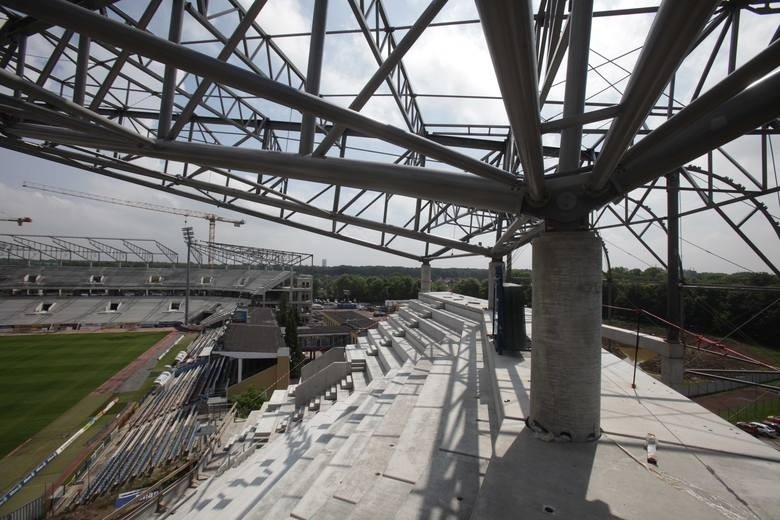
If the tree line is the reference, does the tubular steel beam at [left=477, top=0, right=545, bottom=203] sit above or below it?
above

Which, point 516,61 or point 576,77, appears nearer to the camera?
point 516,61

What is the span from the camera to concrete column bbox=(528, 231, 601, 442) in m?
3.65

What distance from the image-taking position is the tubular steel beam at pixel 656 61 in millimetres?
1789

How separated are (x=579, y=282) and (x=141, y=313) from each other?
5668 cm

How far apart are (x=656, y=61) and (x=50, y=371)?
33841 mm

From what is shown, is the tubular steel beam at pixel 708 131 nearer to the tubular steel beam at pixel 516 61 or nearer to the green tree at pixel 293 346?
the tubular steel beam at pixel 516 61

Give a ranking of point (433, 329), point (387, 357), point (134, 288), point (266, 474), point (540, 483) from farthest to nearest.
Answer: point (134, 288) < point (433, 329) < point (387, 357) < point (266, 474) < point (540, 483)

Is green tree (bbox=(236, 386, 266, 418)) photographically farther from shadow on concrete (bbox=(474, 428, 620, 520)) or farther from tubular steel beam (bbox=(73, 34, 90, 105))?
shadow on concrete (bbox=(474, 428, 620, 520))

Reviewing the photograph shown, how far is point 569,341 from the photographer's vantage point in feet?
12.0

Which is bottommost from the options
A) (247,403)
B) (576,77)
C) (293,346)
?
(247,403)

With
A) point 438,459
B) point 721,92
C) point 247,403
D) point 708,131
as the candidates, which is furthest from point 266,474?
point 247,403

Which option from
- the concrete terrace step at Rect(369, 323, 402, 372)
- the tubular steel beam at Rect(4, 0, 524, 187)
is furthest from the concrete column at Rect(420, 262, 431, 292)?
the tubular steel beam at Rect(4, 0, 524, 187)

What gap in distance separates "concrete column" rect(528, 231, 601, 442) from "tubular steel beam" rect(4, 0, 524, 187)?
1.11 meters

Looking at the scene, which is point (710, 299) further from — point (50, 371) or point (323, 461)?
point (50, 371)
